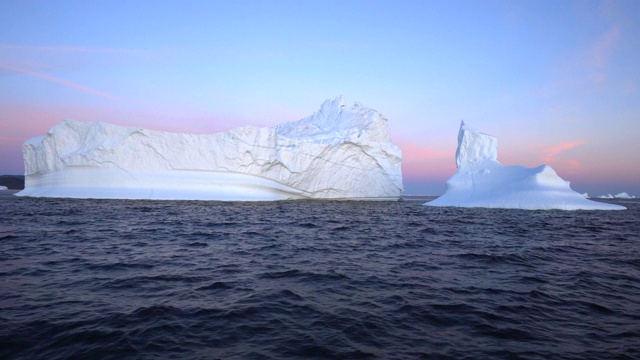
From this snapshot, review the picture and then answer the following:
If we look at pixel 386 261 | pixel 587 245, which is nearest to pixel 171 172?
pixel 386 261

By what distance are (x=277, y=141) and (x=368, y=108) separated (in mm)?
11783

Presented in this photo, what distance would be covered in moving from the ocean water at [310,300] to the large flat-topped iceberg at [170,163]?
18.3 m

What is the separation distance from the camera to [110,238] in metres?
9.43

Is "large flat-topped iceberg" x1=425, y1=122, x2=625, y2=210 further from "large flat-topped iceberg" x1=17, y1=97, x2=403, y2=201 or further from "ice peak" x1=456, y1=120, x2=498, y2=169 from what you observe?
"large flat-topped iceberg" x1=17, y1=97, x2=403, y2=201

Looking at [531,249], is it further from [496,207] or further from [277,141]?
[277,141]

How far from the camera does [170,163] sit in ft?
89.7

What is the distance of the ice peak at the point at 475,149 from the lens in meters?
30.4

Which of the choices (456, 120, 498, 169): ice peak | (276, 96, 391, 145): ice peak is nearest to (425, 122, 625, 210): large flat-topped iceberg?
(456, 120, 498, 169): ice peak

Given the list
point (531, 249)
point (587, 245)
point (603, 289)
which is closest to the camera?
point (603, 289)

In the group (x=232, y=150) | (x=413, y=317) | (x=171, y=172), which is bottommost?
(x=413, y=317)

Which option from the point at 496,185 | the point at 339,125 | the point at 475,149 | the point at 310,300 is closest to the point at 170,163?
the point at 339,125

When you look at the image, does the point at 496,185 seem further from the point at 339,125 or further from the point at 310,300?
the point at 310,300

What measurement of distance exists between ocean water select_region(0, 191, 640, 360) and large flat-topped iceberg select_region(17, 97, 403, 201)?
60.2ft

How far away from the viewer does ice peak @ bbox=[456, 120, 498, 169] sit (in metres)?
30.4
